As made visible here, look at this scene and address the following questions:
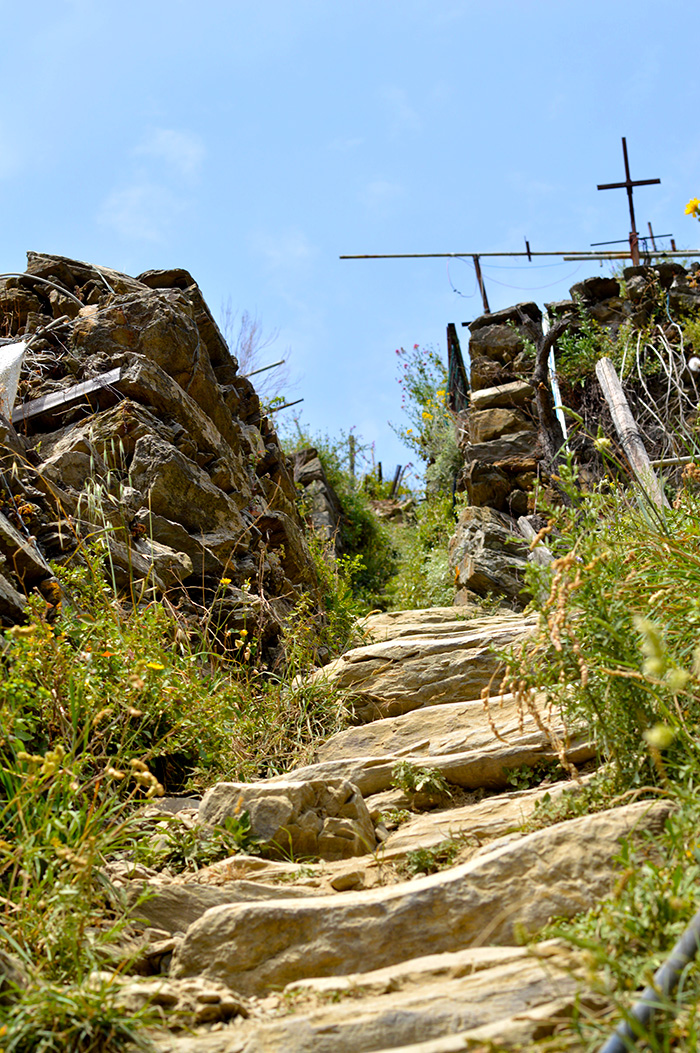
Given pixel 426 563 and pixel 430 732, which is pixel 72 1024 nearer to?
pixel 430 732

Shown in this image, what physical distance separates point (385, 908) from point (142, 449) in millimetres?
3895

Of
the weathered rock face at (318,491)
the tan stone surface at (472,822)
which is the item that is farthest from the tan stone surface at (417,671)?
the weathered rock face at (318,491)

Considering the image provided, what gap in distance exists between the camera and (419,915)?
89.0 inches

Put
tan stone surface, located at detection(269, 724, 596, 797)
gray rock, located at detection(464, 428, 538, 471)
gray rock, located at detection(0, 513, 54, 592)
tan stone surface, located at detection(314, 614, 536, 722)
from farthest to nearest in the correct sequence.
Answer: gray rock, located at detection(464, 428, 538, 471), tan stone surface, located at detection(314, 614, 536, 722), gray rock, located at detection(0, 513, 54, 592), tan stone surface, located at detection(269, 724, 596, 797)

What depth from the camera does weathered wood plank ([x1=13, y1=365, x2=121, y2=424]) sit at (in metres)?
5.61

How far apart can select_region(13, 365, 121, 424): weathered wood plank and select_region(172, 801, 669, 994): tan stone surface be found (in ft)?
14.0

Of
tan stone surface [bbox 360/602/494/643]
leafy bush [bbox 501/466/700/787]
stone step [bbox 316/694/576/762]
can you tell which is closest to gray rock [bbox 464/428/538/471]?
tan stone surface [bbox 360/602/494/643]

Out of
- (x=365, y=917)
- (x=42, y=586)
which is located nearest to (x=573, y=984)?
(x=365, y=917)

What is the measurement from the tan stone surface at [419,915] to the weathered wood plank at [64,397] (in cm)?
427

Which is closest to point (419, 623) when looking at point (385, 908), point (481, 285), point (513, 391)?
point (385, 908)

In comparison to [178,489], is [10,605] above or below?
below

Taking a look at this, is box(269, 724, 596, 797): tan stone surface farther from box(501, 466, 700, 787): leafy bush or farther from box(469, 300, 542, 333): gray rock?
box(469, 300, 542, 333): gray rock

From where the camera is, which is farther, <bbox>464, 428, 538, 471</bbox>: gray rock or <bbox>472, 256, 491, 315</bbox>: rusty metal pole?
<bbox>472, 256, 491, 315</bbox>: rusty metal pole

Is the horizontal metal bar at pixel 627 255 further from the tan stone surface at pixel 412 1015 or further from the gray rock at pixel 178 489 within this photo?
the tan stone surface at pixel 412 1015
